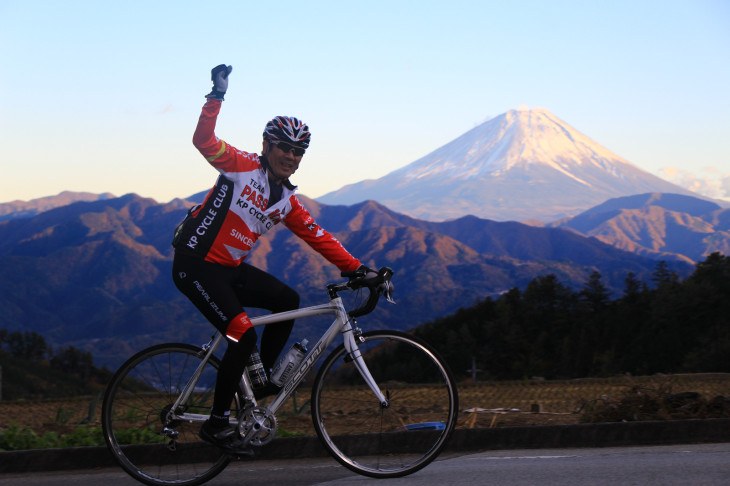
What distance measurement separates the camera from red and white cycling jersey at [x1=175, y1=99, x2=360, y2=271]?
4.75m

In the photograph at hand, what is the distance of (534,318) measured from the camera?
8369cm

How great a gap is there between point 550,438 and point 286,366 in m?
2.16

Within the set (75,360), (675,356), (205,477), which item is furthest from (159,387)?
(75,360)

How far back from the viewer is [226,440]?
15.7ft

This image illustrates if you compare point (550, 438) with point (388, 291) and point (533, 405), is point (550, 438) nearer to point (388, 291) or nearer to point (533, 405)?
point (533, 405)

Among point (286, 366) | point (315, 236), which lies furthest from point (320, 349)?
point (315, 236)

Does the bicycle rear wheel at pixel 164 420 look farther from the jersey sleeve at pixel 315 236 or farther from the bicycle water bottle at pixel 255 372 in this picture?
the jersey sleeve at pixel 315 236

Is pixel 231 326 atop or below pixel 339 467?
atop

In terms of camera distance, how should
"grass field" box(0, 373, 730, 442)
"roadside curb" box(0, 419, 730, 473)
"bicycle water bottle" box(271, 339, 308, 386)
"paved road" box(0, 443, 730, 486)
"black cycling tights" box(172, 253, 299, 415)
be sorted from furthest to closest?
"grass field" box(0, 373, 730, 442), "roadside curb" box(0, 419, 730, 473), "bicycle water bottle" box(271, 339, 308, 386), "black cycling tights" box(172, 253, 299, 415), "paved road" box(0, 443, 730, 486)

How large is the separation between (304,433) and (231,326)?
1880 mm

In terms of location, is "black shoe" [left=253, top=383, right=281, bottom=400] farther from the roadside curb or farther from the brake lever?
the roadside curb

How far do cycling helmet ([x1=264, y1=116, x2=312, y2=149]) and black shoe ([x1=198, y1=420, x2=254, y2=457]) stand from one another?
1624mm

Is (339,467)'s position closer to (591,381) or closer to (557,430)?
(557,430)

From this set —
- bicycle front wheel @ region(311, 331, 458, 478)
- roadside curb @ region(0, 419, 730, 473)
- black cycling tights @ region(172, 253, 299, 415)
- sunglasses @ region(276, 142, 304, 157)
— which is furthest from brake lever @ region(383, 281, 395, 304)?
roadside curb @ region(0, 419, 730, 473)
